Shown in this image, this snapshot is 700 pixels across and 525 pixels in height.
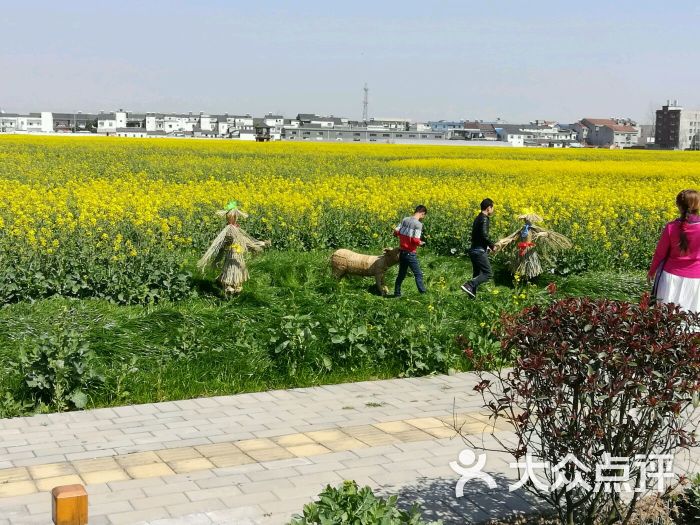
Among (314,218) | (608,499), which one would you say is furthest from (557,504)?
(314,218)

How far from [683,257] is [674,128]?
152809 mm

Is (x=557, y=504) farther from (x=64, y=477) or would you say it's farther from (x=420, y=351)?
(x=420, y=351)

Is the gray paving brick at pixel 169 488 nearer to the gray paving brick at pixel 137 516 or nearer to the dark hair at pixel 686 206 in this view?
the gray paving brick at pixel 137 516

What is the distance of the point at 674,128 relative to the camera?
494 feet

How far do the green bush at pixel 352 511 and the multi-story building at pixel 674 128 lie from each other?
147181mm

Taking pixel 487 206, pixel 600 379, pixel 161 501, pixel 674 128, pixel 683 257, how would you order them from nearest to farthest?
pixel 600 379, pixel 161 501, pixel 683 257, pixel 487 206, pixel 674 128

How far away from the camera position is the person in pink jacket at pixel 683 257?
7.96 metres

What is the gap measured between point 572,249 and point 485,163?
2467 cm

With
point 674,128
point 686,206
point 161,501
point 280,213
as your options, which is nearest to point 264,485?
point 161,501

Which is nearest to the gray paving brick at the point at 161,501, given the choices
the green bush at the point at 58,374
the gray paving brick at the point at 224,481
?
the gray paving brick at the point at 224,481

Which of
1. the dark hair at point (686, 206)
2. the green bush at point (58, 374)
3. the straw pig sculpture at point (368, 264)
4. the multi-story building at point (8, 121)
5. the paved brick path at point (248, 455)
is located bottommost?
the paved brick path at point (248, 455)

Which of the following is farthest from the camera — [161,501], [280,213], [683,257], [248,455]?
[280,213]

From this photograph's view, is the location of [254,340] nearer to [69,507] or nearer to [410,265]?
[410,265]

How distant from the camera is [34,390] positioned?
7.59m
